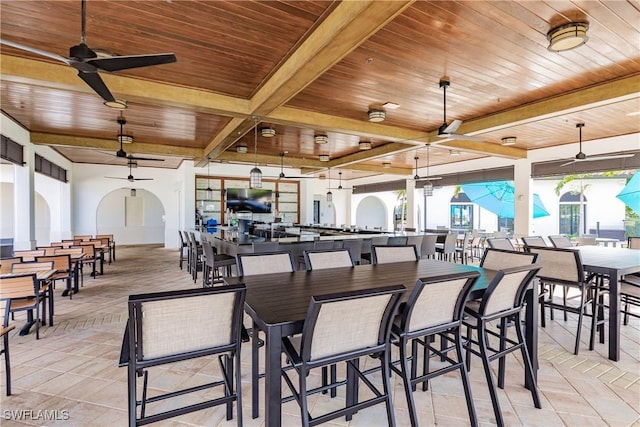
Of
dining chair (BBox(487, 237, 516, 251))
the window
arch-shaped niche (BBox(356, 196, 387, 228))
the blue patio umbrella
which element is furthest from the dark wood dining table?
arch-shaped niche (BBox(356, 196, 387, 228))

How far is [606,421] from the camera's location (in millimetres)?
2018

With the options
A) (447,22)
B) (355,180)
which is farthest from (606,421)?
(355,180)

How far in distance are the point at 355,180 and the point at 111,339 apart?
471 inches

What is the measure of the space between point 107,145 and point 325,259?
20.1ft

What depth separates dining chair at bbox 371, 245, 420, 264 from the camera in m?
3.30

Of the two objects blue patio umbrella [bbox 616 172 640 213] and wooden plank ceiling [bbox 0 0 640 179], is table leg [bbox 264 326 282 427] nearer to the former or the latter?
wooden plank ceiling [bbox 0 0 640 179]

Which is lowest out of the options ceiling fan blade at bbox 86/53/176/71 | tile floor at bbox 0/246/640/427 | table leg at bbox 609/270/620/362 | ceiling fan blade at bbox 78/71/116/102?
tile floor at bbox 0/246/640/427

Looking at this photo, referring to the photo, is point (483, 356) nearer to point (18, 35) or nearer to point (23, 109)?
point (18, 35)

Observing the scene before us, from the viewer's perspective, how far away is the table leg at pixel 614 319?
2803mm

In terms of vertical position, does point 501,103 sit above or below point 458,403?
above

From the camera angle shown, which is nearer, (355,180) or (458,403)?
(458,403)

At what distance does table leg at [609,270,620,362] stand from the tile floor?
9 cm

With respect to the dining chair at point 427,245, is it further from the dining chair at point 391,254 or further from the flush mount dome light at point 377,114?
the dining chair at point 391,254

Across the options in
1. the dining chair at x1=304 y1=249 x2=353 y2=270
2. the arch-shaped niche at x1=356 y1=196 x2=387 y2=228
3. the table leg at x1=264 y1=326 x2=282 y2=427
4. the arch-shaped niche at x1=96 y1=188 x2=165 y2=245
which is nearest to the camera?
the table leg at x1=264 y1=326 x2=282 y2=427
